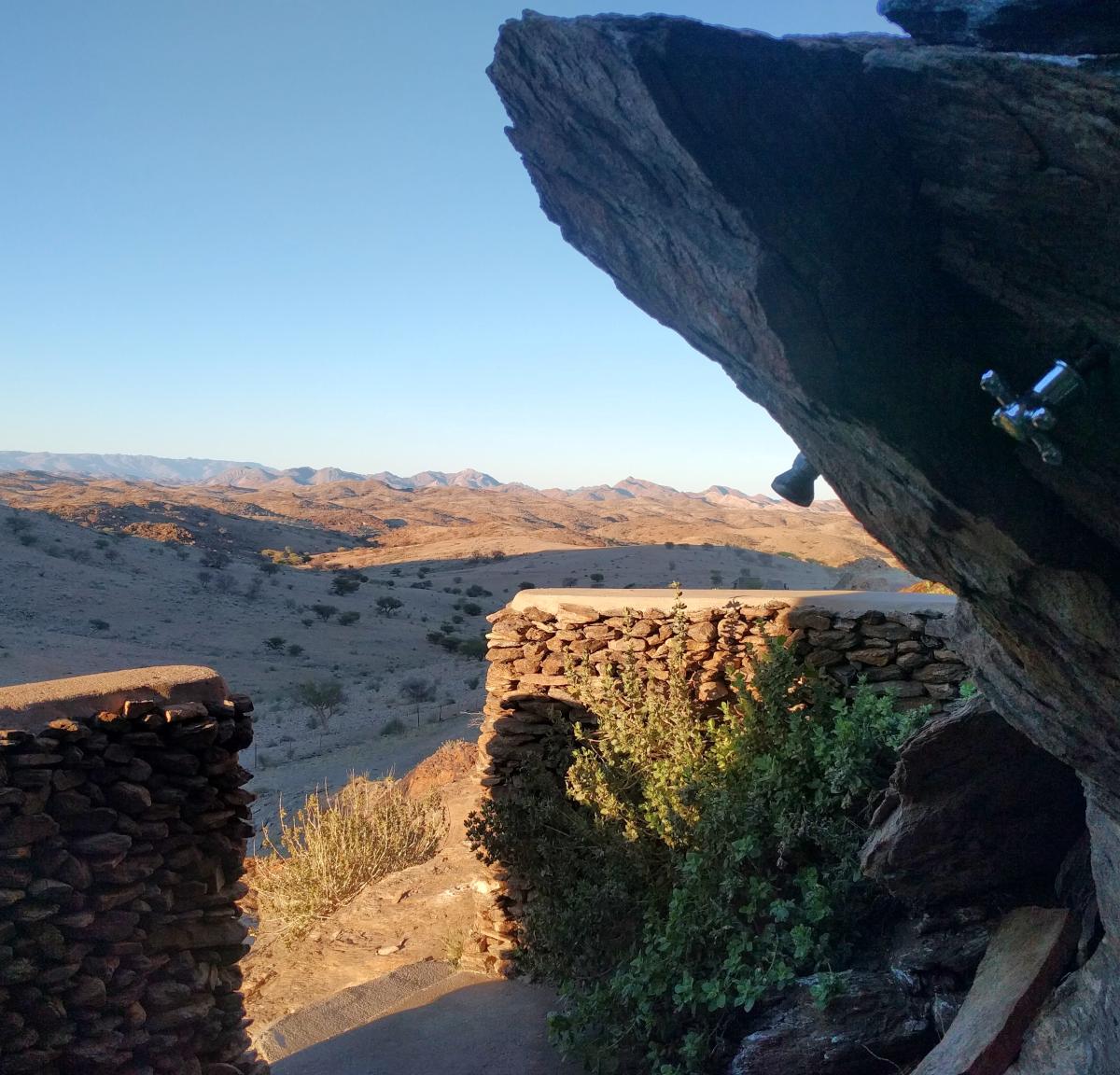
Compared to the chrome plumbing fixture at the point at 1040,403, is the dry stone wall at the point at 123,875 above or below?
below

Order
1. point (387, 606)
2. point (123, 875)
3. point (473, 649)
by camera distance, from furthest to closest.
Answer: point (387, 606) → point (473, 649) → point (123, 875)

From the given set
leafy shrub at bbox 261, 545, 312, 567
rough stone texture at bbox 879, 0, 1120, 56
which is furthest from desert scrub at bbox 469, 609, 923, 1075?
leafy shrub at bbox 261, 545, 312, 567

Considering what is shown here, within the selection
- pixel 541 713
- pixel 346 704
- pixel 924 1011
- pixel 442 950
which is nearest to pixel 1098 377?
pixel 924 1011

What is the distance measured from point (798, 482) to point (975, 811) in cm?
227

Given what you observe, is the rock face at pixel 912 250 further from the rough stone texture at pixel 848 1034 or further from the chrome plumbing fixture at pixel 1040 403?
the rough stone texture at pixel 848 1034

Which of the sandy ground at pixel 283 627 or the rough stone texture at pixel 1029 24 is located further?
the sandy ground at pixel 283 627

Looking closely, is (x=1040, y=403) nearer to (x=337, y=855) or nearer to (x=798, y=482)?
(x=798, y=482)

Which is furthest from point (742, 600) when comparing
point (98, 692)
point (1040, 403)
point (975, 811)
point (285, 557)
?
point (285, 557)

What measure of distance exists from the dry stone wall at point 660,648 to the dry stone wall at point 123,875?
9.10 feet

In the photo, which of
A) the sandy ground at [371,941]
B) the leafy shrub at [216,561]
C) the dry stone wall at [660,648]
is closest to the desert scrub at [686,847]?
the dry stone wall at [660,648]

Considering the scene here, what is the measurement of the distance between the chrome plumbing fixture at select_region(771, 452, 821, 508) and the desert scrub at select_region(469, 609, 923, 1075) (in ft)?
9.54

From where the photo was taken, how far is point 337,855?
33.8 ft

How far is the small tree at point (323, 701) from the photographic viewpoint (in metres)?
20.0

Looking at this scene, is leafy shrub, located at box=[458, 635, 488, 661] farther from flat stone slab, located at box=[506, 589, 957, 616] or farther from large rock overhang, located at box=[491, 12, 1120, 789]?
large rock overhang, located at box=[491, 12, 1120, 789]
